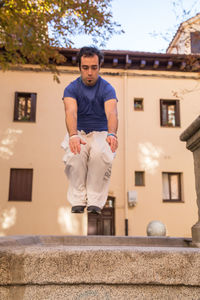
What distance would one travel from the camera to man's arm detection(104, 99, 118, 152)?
8.16 feet

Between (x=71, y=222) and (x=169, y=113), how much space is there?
6.81m

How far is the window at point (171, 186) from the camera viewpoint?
1435 cm

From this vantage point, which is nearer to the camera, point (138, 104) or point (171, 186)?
point (171, 186)

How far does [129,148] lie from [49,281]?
12545 millimetres

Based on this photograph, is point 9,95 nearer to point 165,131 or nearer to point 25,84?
point 25,84

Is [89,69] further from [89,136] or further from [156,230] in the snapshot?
[156,230]

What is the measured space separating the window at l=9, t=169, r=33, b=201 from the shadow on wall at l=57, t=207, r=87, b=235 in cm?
151

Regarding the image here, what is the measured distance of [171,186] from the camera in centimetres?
1445

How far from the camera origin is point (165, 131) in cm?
1486

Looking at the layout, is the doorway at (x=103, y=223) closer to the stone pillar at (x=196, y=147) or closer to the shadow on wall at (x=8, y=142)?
the shadow on wall at (x=8, y=142)

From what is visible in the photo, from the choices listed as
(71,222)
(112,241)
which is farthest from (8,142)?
(112,241)

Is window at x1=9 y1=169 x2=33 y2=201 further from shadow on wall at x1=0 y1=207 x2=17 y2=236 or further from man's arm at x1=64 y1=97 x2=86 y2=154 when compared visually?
man's arm at x1=64 y1=97 x2=86 y2=154

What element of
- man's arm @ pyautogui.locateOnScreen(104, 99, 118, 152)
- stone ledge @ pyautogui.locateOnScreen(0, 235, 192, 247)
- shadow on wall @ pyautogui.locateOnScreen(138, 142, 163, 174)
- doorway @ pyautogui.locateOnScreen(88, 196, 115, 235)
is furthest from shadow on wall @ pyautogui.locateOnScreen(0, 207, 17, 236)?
man's arm @ pyautogui.locateOnScreen(104, 99, 118, 152)

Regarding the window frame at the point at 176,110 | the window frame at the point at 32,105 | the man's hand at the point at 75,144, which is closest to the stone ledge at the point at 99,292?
the man's hand at the point at 75,144
